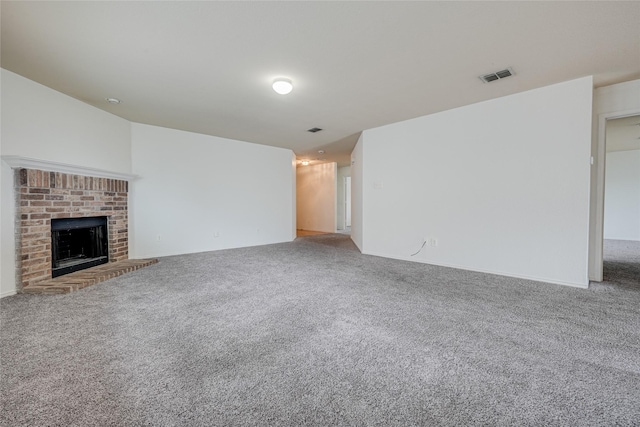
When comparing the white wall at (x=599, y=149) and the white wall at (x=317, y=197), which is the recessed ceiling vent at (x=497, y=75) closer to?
the white wall at (x=599, y=149)

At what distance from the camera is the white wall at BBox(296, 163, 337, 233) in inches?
338

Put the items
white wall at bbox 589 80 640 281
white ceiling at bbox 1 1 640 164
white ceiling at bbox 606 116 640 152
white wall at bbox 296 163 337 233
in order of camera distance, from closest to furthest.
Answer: white ceiling at bbox 1 1 640 164
white wall at bbox 589 80 640 281
white ceiling at bbox 606 116 640 152
white wall at bbox 296 163 337 233

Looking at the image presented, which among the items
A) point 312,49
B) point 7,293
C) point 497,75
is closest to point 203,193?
point 7,293

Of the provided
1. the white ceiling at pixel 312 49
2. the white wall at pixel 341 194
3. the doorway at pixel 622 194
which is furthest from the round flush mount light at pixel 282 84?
the doorway at pixel 622 194

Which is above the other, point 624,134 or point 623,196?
point 624,134

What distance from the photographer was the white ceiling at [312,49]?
1953 mm

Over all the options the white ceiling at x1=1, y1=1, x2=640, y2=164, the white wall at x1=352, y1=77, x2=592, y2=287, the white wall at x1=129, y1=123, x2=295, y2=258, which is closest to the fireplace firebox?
the white wall at x1=129, y1=123, x2=295, y2=258

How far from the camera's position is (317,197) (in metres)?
9.00

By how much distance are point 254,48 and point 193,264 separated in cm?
329

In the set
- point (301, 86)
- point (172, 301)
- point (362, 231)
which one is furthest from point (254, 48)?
point (362, 231)

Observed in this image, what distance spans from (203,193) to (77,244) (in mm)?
2185

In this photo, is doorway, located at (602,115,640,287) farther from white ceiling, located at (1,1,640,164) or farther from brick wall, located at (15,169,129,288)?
brick wall, located at (15,169,129,288)

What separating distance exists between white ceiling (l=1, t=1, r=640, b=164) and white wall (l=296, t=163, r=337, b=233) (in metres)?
4.84

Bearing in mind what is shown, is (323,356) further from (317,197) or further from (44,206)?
(317,197)
